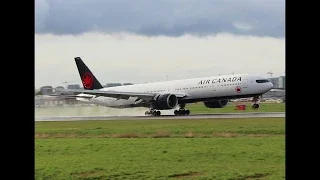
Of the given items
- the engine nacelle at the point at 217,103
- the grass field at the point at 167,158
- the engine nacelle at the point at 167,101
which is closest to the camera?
the grass field at the point at 167,158

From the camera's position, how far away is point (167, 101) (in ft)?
Answer: 88.2

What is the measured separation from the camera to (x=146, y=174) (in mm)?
6801

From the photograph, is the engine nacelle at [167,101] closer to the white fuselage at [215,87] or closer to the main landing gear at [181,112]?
the white fuselage at [215,87]

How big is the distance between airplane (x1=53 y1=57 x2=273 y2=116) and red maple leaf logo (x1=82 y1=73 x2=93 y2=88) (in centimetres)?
381

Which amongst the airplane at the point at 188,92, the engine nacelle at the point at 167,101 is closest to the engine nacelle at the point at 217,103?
the airplane at the point at 188,92

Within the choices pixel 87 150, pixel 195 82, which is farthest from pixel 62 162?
pixel 195 82

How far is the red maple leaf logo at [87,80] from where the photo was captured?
35.3 meters

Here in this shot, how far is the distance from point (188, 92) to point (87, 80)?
10345 millimetres

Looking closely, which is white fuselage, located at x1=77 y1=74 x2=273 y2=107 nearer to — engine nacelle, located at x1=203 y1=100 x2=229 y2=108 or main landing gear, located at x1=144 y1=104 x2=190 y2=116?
main landing gear, located at x1=144 y1=104 x2=190 y2=116

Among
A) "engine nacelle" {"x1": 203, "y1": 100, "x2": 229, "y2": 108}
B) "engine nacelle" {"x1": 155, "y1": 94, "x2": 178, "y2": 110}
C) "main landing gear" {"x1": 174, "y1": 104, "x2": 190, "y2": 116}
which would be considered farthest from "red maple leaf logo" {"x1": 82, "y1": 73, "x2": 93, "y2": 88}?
"engine nacelle" {"x1": 203, "y1": 100, "x2": 229, "y2": 108}

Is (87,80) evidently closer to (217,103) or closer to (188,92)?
(188,92)
